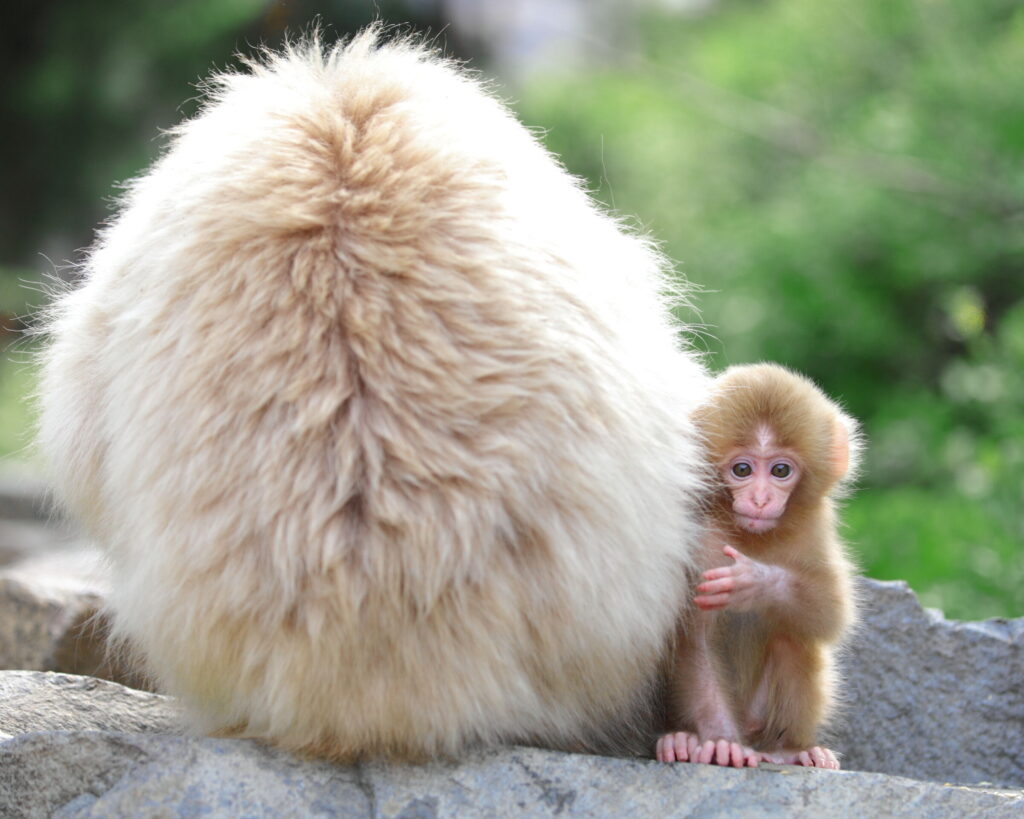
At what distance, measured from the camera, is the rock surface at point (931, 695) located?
116 inches

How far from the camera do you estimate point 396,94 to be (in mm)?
2295

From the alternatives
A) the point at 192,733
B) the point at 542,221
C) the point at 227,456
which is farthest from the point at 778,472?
the point at 192,733

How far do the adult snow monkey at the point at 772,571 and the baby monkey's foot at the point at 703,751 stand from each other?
0.03 meters

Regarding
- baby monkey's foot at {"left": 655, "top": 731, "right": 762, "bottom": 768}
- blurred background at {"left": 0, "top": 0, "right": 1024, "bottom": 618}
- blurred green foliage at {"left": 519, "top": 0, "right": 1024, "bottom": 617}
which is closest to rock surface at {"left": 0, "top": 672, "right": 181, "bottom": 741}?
baby monkey's foot at {"left": 655, "top": 731, "right": 762, "bottom": 768}

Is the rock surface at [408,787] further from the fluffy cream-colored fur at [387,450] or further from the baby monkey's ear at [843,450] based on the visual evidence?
the baby monkey's ear at [843,450]

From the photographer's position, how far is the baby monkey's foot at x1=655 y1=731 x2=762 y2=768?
2148mm

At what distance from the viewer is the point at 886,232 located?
7.30 metres

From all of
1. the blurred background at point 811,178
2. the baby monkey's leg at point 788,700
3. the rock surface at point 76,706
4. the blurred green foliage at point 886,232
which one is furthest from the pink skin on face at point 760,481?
the blurred green foliage at point 886,232

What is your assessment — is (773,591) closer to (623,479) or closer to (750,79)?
(623,479)

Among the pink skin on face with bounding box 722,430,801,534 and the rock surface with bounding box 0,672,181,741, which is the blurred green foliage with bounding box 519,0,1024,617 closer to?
the pink skin on face with bounding box 722,430,801,534

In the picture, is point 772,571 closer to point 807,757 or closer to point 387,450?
point 807,757

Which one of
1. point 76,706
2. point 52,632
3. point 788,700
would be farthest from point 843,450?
point 52,632

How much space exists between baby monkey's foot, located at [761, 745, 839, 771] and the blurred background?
84.3 inches

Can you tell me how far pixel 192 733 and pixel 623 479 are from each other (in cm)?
100
